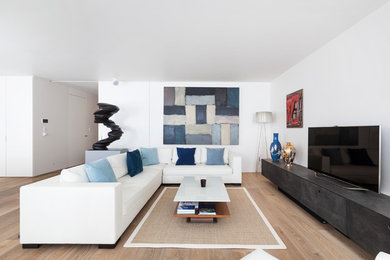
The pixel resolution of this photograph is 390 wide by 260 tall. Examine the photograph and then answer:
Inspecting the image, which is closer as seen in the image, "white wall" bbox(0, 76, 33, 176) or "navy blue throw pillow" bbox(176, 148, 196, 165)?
"navy blue throw pillow" bbox(176, 148, 196, 165)

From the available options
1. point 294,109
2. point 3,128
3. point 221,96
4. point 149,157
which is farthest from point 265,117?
point 3,128

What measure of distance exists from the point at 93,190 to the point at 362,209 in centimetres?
248

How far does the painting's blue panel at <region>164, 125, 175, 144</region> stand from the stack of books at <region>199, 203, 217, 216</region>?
106 inches

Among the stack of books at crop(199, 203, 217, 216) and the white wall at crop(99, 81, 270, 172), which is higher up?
the white wall at crop(99, 81, 270, 172)

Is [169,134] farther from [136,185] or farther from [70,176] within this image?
[70,176]

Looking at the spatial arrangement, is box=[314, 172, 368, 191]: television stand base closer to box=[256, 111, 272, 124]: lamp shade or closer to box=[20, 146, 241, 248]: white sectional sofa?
box=[256, 111, 272, 124]: lamp shade

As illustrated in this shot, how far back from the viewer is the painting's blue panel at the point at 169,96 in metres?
5.05

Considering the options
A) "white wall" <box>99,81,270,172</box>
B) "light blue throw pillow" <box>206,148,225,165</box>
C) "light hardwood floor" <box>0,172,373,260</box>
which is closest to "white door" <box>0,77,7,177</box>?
"white wall" <box>99,81,270,172</box>

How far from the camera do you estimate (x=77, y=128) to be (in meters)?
6.09

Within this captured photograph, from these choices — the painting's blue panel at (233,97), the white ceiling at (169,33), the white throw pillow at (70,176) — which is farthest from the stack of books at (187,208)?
the painting's blue panel at (233,97)

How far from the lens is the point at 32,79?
4707 millimetres

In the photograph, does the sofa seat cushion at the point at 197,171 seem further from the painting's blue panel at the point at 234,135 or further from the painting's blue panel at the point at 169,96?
the painting's blue panel at the point at 169,96

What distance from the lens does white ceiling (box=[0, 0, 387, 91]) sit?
202 centimetres

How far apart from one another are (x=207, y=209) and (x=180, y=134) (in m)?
2.85
